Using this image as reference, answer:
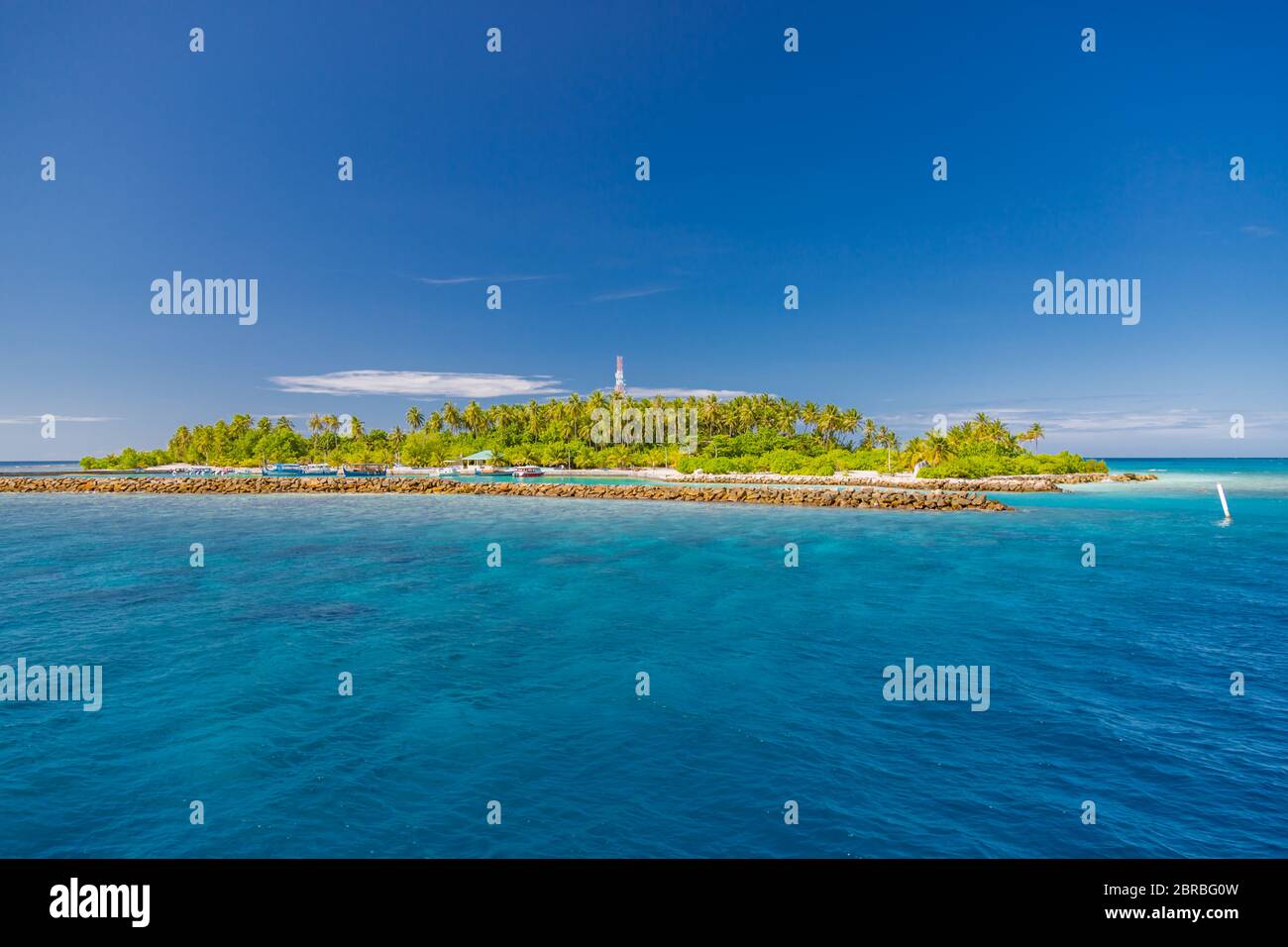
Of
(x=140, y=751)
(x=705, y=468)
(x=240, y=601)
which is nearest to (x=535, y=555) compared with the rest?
(x=240, y=601)

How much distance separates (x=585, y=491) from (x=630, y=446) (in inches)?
2547

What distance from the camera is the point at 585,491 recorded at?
3501 inches

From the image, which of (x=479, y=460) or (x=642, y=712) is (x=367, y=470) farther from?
(x=642, y=712)

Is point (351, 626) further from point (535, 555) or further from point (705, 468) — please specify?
point (705, 468)

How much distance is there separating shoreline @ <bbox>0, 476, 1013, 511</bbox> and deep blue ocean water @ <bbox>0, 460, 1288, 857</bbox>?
1421 inches

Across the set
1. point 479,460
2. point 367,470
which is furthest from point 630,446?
point 367,470

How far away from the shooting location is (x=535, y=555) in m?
37.9

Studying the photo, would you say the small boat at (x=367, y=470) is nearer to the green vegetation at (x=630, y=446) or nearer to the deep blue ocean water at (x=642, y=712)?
the green vegetation at (x=630, y=446)

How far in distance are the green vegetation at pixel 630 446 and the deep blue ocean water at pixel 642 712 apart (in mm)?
88379

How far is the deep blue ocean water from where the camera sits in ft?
31.7

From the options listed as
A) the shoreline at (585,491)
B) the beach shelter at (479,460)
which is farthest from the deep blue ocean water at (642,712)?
the beach shelter at (479,460)
